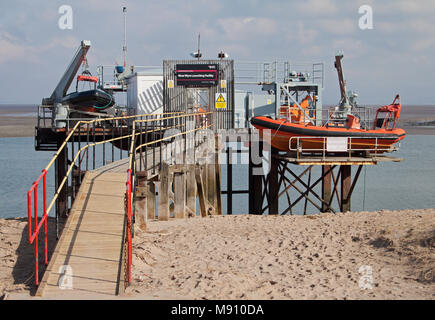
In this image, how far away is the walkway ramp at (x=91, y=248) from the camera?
6922 millimetres

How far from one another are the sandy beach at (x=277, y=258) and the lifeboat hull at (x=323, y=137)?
5216 millimetres

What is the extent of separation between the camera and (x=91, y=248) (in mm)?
7852

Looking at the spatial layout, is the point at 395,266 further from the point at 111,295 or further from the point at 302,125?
the point at 302,125

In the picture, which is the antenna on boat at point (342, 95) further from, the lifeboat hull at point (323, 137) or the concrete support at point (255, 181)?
the concrete support at point (255, 181)

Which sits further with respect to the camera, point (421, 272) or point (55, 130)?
point (55, 130)

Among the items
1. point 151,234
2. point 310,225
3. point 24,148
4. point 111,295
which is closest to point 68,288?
point 111,295

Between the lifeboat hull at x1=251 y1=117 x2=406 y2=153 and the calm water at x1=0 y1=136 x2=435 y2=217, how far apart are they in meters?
8.85

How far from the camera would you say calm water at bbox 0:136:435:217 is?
27745 millimetres

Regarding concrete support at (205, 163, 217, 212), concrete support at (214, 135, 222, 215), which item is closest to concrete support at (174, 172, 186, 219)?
concrete support at (205, 163, 217, 212)

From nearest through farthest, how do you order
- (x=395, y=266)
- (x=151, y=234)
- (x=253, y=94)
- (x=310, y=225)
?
(x=395, y=266) < (x=151, y=234) < (x=310, y=225) < (x=253, y=94)

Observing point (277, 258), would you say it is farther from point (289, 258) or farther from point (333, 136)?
point (333, 136)

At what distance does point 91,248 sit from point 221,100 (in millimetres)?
16206
